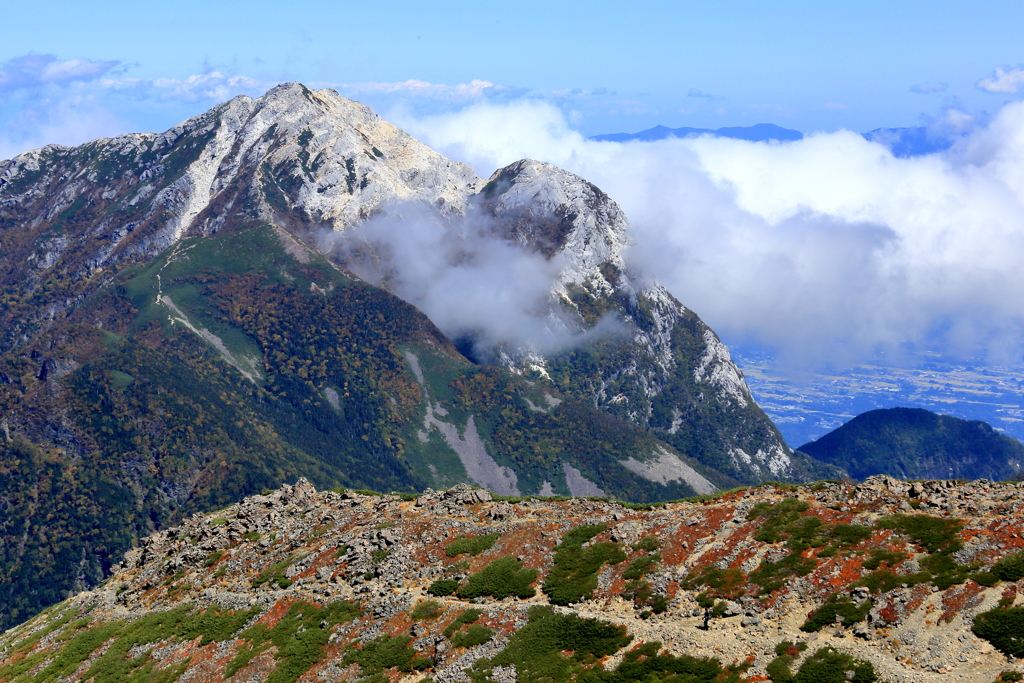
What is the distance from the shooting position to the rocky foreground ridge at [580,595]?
65.0 meters

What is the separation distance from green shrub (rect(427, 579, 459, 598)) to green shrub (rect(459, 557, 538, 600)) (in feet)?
3.54

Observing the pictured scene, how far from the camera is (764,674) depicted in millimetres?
63094

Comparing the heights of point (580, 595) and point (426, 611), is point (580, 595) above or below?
above

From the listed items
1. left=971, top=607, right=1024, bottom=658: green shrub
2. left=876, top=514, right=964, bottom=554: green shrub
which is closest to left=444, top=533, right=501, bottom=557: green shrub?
left=876, top=514, right=964, bottom=554: green shrub

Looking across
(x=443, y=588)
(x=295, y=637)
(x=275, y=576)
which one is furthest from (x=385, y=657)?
(x=275, y=576)

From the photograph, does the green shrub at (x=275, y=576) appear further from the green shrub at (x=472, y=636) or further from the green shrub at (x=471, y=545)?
the green shrub at (x=472, y=636)

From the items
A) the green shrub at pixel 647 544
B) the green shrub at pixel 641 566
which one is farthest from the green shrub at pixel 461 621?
the green shrub at pixel 647 544

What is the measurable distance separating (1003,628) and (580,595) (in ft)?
122

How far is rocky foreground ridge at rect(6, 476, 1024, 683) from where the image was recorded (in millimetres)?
65000

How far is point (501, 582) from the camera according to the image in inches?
3396

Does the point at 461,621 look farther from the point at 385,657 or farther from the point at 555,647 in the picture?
the point at 555,647

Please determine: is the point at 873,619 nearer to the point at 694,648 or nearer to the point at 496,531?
the point at 694,648

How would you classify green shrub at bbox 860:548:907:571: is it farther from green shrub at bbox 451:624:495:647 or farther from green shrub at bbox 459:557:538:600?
green shrub at bbox 451:624:495:647

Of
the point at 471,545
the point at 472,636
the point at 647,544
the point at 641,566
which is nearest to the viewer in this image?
the point at 472,636
